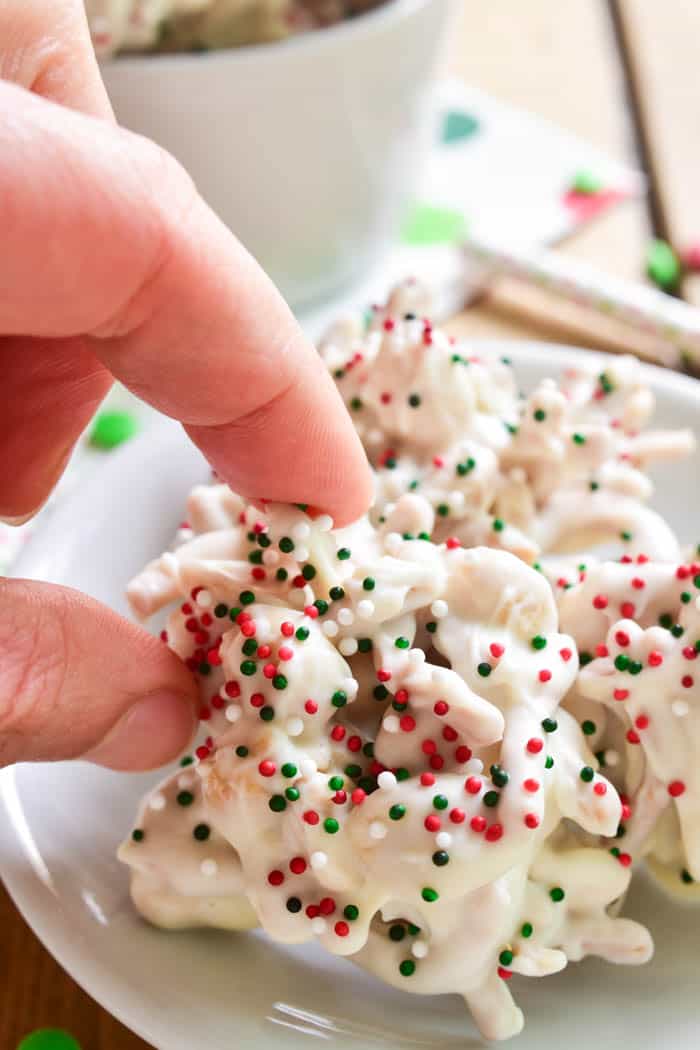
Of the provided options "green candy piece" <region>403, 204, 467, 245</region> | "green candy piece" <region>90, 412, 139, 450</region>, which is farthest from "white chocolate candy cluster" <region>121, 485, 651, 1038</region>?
"green candy piece" <region>403, 204, 467, 245</region>

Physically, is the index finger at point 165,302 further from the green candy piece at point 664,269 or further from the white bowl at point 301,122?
the green candy piece at point 664,269

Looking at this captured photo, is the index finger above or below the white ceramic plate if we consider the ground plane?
above

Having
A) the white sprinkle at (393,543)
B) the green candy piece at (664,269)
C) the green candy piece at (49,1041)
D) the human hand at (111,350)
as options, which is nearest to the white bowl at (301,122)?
the green candy piece at (664,269)

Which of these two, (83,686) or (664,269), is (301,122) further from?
(83,686)

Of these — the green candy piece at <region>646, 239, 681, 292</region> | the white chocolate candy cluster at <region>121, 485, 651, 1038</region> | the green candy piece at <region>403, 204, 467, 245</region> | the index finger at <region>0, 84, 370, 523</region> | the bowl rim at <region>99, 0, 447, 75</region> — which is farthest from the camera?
the green candy piece at <region>403, 204, 467, 245</region>

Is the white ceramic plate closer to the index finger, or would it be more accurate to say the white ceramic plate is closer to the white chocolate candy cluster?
the white chocolate candy cluster
